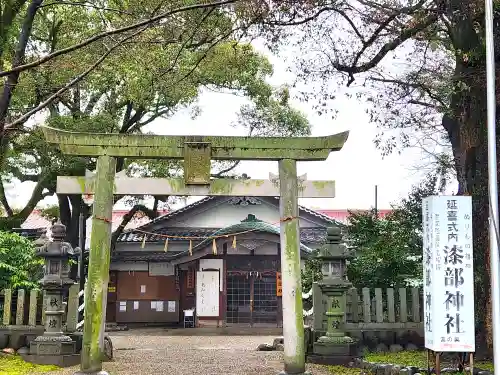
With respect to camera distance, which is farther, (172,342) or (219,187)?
(172,342)

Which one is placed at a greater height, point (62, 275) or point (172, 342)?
point (62, 275)

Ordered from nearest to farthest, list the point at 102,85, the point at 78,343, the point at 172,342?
1. the point at 78,343
2. the point at 172,342
3. the point at 102,85

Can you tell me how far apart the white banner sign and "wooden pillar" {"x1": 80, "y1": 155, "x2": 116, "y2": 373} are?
475 cm

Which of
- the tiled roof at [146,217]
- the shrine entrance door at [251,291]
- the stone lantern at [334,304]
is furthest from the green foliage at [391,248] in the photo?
the shrine entrance door at [251,291]

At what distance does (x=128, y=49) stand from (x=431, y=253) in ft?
22.8

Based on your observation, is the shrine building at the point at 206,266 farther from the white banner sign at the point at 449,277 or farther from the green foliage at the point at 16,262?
the white banner sign at the point at 449,277

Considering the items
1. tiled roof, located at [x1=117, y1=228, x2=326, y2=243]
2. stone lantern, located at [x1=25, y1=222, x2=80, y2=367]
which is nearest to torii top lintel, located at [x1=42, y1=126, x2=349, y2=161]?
stone lantern, located at [x1=25, y1=222, x2=80, y2=367]

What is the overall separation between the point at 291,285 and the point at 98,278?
2930 millimetres

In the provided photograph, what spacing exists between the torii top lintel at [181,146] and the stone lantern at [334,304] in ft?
11.0

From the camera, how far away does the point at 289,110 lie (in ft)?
80.1

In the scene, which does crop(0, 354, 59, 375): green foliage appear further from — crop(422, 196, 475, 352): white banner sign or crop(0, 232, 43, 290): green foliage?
crop(422, 196, 475, 352): white banner sign

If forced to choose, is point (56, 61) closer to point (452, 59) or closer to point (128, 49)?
point (128, 49)

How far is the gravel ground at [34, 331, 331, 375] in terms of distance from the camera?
1088cm

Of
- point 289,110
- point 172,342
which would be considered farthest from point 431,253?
point 289,110
